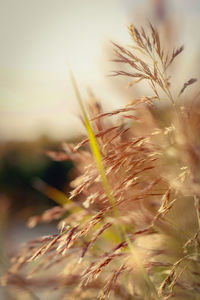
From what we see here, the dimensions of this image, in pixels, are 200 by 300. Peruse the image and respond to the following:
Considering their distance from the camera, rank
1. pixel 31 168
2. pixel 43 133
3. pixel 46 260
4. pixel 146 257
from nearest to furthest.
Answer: pixel 146 257 < pixel 46 260 < pixel 31 168 < pixel 43 133

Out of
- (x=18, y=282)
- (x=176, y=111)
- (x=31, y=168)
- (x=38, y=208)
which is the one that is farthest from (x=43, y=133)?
(x=176, y=111)

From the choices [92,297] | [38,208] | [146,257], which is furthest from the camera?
[38,208]

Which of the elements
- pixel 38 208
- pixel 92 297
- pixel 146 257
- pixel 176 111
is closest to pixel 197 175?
pixel 176 111

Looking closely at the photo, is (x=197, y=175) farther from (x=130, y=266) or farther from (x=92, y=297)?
(x=92, y=297)

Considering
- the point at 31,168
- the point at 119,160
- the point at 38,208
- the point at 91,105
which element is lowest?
the point at 38,208

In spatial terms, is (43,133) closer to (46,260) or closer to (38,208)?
(38,208)

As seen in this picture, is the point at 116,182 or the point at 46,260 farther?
the point at 46,260

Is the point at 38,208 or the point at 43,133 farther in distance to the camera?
the point at 43,133

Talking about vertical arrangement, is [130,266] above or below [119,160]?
below

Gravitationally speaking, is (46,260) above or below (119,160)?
below
